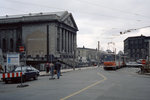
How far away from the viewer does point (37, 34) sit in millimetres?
69562

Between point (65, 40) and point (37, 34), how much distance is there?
1193 cm

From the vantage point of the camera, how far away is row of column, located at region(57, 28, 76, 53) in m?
69.9

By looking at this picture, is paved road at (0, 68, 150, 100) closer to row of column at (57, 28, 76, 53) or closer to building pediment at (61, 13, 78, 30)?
row of column at (57, 28, 76, 53)

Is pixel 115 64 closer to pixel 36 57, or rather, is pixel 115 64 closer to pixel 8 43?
pixel 36 57

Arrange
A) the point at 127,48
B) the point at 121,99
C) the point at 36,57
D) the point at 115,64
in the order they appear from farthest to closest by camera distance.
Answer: the point at 127,48, the point at 36,57, the point at 115,64, the point at 121,99

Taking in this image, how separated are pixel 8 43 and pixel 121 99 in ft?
231

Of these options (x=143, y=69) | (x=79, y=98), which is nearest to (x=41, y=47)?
(x=143, y=69)

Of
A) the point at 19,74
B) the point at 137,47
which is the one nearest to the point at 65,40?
the point at 137,47

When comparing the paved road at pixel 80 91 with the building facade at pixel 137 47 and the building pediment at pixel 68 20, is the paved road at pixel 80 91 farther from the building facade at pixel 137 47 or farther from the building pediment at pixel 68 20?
the building facade at pixel 137 47

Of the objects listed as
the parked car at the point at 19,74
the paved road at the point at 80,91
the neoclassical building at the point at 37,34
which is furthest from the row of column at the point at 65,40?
the paved road at the point at 80,91

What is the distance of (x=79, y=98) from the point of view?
391 inches

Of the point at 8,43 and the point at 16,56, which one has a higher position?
the point at 8,43

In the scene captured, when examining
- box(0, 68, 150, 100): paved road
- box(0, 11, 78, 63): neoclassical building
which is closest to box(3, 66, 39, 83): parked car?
box(0, 68, 150, 100): paved road

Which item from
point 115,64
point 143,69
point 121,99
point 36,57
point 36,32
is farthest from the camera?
point 36,32
